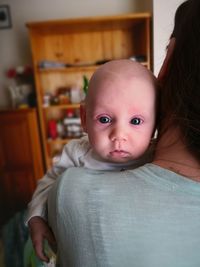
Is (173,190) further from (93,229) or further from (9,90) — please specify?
(9,90)

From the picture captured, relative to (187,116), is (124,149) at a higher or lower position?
lower

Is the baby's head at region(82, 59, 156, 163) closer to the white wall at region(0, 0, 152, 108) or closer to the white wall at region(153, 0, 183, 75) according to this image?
the white wall at region(153, 0, 183, 75)

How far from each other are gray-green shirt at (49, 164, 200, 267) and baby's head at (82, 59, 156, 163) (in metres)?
0.13

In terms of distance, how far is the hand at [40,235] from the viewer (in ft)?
1.89

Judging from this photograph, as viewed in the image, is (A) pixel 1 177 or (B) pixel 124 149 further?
(A) pixel 1 177

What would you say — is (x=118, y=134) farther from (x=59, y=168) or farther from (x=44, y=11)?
(x=44, y=11)

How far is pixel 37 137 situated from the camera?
2.33 meters

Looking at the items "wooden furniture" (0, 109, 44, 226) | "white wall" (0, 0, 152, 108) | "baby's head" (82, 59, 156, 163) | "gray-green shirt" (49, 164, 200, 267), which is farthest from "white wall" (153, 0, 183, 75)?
"wooden furniture" (0, 109, 44, 226)

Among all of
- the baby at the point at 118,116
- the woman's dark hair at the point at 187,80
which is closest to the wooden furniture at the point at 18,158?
the baby at the point at 118,116

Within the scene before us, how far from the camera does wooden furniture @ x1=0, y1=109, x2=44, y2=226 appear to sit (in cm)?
226

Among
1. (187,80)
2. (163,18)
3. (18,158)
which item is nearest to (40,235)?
(187,80)

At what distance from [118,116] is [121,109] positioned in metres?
0.02

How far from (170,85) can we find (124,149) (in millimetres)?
181

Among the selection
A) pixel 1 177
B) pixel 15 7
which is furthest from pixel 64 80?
pixel 1 177
